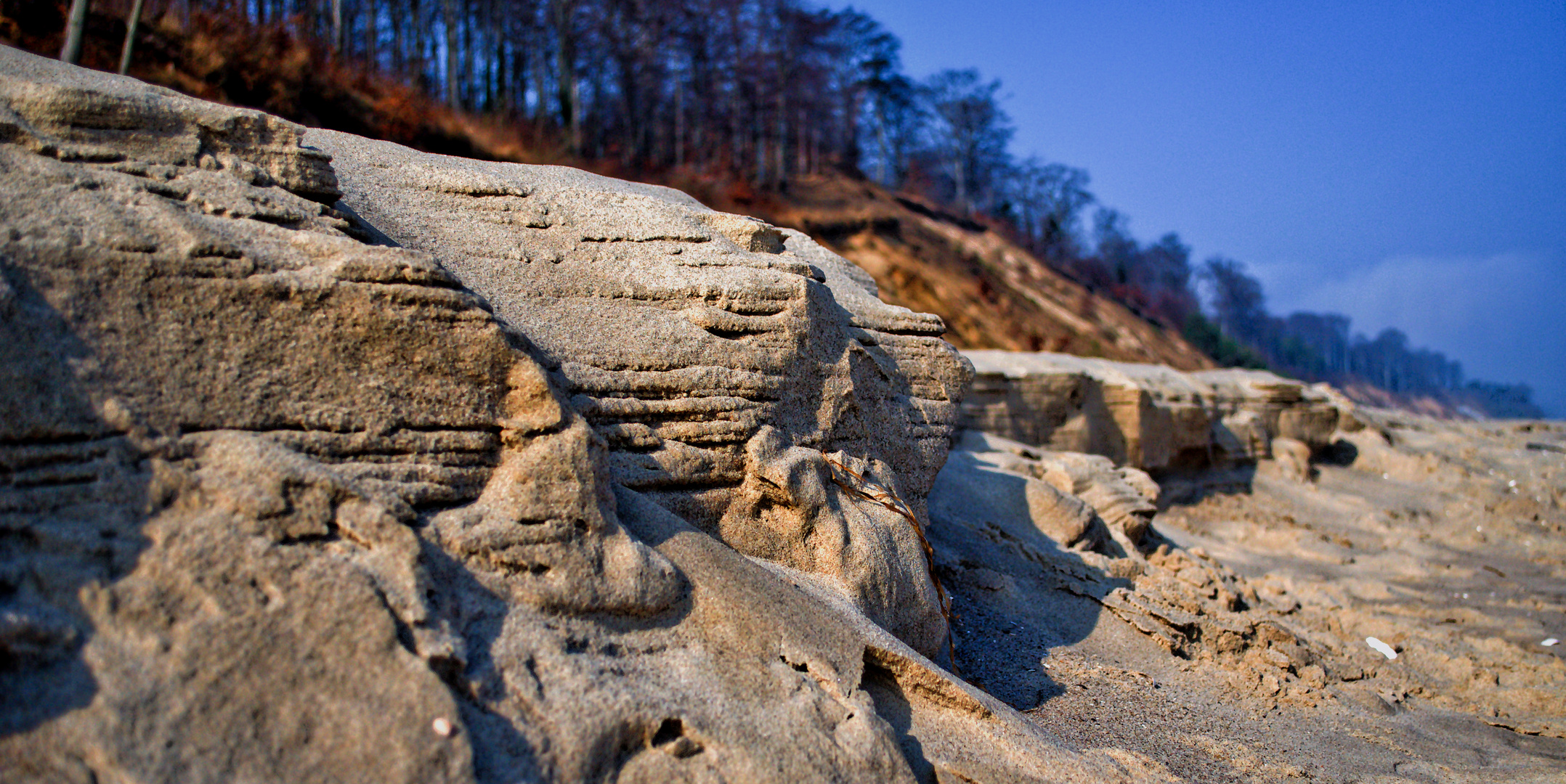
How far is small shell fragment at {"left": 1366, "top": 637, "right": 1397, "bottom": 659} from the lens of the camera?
605cm

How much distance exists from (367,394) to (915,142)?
3872 cm

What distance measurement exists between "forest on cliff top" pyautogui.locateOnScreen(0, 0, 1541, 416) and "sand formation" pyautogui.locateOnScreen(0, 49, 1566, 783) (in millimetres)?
7510

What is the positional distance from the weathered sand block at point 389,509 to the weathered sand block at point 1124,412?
6.70 metres

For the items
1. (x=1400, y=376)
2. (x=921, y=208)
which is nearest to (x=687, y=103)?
(x=921, y=208)

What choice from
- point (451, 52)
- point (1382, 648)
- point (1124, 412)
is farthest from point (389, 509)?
point (451, 52)

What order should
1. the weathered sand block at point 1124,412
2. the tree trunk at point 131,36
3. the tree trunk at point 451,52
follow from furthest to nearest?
the tree trunk at point 451,52
the weathered sand block at point 1124,412
the tree trunk at point 131,36

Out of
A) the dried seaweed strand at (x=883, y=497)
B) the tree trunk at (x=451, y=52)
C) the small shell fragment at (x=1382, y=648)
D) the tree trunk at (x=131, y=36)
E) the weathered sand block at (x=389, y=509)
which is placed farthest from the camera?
the tree trunk at (x=451, y=52)

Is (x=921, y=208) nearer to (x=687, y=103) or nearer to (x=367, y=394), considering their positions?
(x=687, y=103)

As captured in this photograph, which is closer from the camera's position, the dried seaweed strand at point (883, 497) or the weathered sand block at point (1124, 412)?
the dried seaweed strand at point (883, 497)

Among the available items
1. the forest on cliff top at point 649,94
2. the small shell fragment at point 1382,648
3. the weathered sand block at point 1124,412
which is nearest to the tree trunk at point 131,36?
the forest on cliff top at point 649,94

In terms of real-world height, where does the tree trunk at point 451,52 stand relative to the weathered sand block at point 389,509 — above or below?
above

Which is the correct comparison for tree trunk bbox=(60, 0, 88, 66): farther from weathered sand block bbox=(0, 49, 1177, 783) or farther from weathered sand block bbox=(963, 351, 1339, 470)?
weathered sand block bbox=(963, 351, 1339, 470)

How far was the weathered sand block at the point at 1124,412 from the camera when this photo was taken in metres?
10.5

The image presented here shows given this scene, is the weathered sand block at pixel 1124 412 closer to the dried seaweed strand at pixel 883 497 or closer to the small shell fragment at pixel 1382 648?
the small shell fragment at pixel 1382 648
